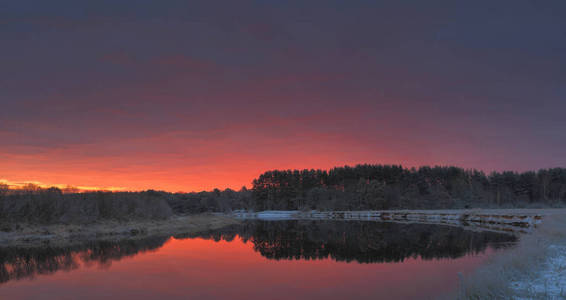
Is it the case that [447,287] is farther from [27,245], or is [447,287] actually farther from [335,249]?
[27,245]

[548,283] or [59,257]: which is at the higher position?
[548,283]

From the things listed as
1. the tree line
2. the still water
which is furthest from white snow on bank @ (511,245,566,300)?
the tree line

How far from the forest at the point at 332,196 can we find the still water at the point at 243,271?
12817 millimetres

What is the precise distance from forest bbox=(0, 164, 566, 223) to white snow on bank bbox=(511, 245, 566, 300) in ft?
134

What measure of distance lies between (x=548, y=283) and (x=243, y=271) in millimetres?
13592

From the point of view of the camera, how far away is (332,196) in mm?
114625

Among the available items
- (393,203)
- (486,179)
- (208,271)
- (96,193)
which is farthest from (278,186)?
(208,271)

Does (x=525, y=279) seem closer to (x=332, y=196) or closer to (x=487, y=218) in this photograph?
(x=487, y=218)

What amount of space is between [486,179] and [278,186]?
7369cm

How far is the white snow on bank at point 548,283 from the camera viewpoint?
30.0 ft

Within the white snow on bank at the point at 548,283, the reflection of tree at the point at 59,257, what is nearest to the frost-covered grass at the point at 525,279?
the white snow on bank at the point at 548,283

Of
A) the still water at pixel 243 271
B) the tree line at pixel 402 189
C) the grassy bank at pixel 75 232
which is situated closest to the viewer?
the still water at pixel 243 271

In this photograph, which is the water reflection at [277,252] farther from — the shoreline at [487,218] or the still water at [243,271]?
the shoreline at [487,218]

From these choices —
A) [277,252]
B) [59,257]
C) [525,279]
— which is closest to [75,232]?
[59,257]
